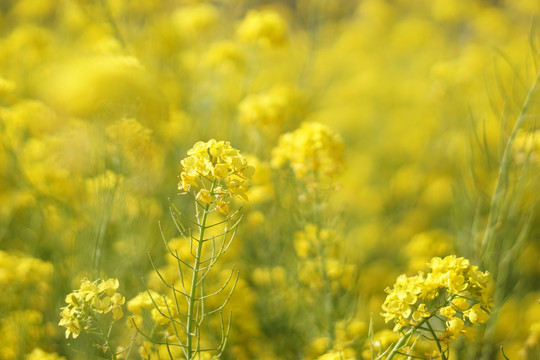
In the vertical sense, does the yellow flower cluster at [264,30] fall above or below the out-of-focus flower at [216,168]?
above

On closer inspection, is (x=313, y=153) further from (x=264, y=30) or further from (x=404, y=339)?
(x=264, y=30)

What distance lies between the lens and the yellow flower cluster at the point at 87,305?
144 cm

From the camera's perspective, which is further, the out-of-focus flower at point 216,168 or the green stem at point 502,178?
the green stem at point 502,178

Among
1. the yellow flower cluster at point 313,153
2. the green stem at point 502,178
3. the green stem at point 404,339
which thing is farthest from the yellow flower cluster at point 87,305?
the green stem at point 502,178

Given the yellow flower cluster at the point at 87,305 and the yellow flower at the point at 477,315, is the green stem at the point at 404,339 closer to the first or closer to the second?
the yellow flower at the point at 477,315

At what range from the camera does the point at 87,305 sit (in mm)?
1465

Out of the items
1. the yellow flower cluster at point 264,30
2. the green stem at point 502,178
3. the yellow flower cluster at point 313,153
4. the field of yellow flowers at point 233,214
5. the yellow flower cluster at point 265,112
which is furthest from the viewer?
the yellow flower cluster at point 264,30

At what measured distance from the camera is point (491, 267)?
2295 millimetres

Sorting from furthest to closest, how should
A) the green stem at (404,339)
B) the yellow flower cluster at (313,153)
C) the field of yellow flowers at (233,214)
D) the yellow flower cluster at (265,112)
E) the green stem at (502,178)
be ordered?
1. the yellow flower cluster at (265,112)
2. the yellow flower cluster at (313,153)
3. the green stem at (502,178)
4. the field of yellow flowers at (233,214)
5. the green stem at (404,339)

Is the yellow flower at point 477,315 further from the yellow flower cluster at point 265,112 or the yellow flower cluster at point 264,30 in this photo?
the yellow flower cluster at point 264,30

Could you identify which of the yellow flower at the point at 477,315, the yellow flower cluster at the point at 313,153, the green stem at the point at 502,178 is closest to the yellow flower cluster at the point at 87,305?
the yellow flower at the point at 477,315

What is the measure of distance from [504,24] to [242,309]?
7505mm

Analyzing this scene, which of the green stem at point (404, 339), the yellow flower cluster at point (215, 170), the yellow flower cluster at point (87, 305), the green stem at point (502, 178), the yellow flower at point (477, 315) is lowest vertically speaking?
the green stem at point (404, 339)

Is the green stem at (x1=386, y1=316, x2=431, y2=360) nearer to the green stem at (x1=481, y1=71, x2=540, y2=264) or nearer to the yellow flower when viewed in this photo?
the yellow flower
